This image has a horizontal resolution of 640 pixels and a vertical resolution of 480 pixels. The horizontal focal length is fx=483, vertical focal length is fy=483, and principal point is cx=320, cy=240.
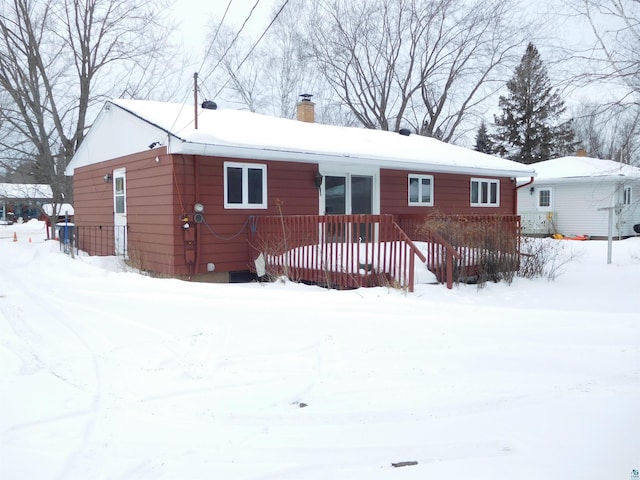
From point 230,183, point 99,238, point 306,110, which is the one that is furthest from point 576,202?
point 99,238

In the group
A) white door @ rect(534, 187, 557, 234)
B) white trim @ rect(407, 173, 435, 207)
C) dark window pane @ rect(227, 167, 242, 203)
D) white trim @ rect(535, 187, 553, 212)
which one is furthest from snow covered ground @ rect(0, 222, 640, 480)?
white trim @ rect(535, 187, 553, 212)

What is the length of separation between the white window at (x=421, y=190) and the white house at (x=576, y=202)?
9.75 meters

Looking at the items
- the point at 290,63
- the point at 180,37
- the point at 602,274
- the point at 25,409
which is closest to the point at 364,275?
the point at 25,409

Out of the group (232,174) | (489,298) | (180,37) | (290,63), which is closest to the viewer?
(489,298)

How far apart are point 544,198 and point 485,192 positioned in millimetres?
10175

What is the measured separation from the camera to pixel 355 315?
5828 mm

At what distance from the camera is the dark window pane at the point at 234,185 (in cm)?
952

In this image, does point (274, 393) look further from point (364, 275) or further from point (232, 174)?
point (232, 174)

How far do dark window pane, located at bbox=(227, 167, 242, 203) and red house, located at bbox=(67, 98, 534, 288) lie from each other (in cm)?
2

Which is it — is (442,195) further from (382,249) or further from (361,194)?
(382,249)

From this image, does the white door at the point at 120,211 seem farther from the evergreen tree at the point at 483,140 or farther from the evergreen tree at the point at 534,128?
the evergreen tree at the point at 483,140

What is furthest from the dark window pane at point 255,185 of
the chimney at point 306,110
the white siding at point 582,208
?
the white siding at point 582,208

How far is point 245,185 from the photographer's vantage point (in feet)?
31.8

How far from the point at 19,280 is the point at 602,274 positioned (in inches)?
441
